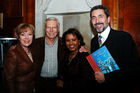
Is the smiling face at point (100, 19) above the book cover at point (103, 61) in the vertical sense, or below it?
above

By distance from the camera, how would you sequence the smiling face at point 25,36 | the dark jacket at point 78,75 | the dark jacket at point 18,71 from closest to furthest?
the dark jacket at point 78,75, the dark jacket at point 18,71, the smiling face at point 25,36

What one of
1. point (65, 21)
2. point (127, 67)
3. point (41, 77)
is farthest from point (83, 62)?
point (65, 21)

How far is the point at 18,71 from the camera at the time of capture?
7.36 ft

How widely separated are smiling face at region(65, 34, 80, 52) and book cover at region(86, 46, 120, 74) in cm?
43

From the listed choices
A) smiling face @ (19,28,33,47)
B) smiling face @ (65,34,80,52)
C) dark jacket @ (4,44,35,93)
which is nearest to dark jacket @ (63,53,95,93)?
smiling face @ (65,34,80,52)

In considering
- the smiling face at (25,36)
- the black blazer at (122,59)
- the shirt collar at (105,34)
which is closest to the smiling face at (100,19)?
the shirt collar at (105,34)

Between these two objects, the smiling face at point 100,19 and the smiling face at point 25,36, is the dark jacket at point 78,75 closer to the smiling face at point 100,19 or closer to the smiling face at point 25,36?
the smiling face at point 100,19

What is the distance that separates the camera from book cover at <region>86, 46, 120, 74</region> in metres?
1.73

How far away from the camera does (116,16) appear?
8.12 feet

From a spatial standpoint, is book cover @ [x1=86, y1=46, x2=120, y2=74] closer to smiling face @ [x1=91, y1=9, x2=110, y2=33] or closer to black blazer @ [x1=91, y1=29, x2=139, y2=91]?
black blazer @ [x1=91, y1=29, x2=139, y2=91]

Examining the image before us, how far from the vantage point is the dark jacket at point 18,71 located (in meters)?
2.20

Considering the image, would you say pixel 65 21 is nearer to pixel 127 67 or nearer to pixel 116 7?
pixel 116 7

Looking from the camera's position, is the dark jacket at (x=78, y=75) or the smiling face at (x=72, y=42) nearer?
the dark jacket at (x=78, y=75)

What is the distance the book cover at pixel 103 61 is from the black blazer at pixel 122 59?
0.18 ft
